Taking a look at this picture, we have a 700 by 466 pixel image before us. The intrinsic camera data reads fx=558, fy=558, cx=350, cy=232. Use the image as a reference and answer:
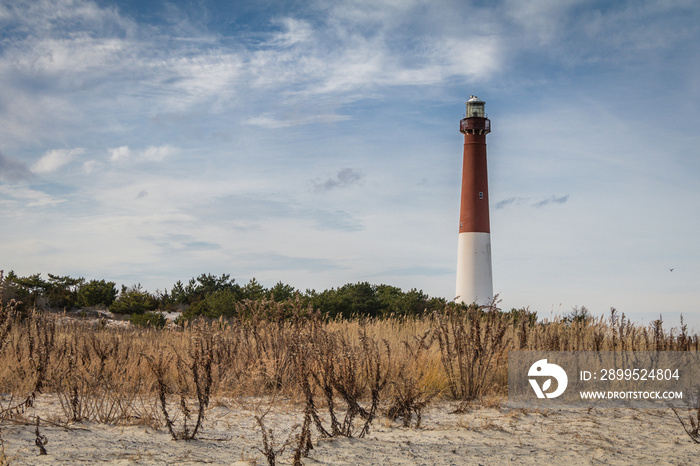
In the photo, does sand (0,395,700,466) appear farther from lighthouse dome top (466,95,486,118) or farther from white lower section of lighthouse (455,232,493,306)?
lighthouse dome top (466,95,486,118)

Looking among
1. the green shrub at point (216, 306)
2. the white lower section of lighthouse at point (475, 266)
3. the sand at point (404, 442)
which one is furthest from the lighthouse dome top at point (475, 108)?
the sand at point (404, 442)

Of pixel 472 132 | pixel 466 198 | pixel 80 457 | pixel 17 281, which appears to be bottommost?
pixel 80 457

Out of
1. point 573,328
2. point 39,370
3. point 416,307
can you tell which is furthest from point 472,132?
point 39,370

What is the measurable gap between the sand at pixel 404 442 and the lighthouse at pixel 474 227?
18.1m

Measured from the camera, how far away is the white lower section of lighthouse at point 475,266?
79.6ft

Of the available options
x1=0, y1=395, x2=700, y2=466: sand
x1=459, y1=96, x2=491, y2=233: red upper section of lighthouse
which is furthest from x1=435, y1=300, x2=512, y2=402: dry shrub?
x1=459, y1=96, x2=491, y2=233: red upper section of lighthouse

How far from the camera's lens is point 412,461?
4301 millimetres

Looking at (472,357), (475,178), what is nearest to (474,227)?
(475,178)

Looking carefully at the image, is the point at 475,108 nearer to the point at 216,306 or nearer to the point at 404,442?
the point at 216,306

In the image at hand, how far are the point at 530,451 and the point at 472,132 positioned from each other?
21.7 m

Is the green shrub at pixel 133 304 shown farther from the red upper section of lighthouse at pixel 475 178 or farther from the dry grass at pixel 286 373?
the red upper section of lighthouse at pixel 475 178

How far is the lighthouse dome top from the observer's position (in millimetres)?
25750

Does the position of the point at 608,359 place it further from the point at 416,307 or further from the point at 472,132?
the point at 472,132

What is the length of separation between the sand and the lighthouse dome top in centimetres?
2099
